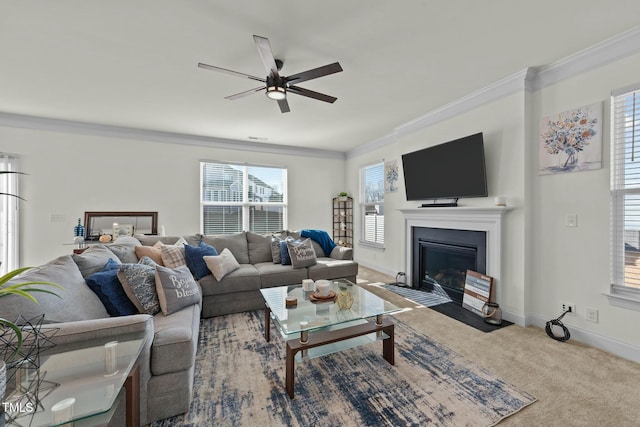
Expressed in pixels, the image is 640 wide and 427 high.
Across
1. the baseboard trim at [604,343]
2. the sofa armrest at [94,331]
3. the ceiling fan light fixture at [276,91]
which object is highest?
the ceiling fan light fixture at [276,91]

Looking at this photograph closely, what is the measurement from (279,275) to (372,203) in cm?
282

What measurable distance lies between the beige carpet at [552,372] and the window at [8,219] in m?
5.50

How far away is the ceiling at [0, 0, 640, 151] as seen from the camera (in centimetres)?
184

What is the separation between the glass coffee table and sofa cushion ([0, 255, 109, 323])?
1155mm

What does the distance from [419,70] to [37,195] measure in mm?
5557

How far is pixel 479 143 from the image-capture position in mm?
3035

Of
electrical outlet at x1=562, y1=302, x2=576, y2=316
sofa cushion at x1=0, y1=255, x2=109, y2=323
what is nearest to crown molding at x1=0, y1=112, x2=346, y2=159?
sofa cushion at x1=0, y1=255, x2=109, y2=323

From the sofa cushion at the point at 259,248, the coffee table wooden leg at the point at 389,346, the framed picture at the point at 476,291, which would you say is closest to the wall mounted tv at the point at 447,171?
the framed picture at the point at 476,291

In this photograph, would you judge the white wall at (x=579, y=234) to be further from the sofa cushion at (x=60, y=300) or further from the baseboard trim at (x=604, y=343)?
the sofa cushion at (x=60, y=300)

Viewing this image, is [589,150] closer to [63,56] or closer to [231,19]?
[231,19]

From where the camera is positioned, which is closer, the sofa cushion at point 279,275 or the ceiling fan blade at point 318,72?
the ceiling fan blade at point 318,72

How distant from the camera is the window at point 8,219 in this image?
374 cm

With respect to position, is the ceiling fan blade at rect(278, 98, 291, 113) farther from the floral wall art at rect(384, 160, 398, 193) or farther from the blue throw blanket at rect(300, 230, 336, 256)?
the floral wall art at rect(384, 160, 398, 193)

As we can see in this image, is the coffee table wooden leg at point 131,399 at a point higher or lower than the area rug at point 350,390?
higher
